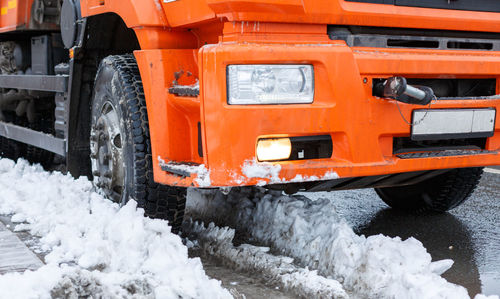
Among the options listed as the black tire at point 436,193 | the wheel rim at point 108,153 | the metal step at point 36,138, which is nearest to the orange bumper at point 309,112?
the wheel rim at point 108,153

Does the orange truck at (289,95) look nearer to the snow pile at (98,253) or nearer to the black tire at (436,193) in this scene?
the snow pile at (98,253)

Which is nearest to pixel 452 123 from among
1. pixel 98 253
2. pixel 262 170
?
pixel 262 170

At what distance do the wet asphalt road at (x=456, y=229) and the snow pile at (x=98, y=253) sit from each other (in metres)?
1.42

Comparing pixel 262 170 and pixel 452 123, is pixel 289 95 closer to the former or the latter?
pixel 262 170

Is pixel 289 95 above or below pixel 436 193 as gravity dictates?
above

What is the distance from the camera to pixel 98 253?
284 centimetres

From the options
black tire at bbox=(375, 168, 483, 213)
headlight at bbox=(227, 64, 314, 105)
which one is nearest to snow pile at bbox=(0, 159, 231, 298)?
headlight at bbox=(227, 64, 314, 105)

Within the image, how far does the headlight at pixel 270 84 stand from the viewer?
8.50 ft

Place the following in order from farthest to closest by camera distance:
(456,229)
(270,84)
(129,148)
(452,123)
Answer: (456,229), (129,148), (452,123), (270,84)

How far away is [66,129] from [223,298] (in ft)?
6.42

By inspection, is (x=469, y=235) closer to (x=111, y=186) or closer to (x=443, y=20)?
(x=443, y=20)

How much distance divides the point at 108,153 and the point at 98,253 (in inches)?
34.9

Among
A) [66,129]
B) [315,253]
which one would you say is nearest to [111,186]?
[66,129]

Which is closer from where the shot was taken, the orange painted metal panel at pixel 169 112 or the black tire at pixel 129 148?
the orange painted metal panel at pixel 169 112
